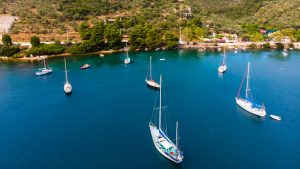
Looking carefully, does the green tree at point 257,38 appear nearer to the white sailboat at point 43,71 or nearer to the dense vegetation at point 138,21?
the dense vegetation at point 138,21

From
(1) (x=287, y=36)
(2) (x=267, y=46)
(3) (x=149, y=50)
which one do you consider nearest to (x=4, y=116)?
(3) (x=149, y=50)

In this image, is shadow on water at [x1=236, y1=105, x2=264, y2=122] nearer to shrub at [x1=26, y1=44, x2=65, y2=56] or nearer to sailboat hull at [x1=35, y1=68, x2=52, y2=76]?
sailboat hull at [x1=35, y1=68, x2=52, y2=76]

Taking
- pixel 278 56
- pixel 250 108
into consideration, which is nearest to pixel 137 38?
pixel 278 56

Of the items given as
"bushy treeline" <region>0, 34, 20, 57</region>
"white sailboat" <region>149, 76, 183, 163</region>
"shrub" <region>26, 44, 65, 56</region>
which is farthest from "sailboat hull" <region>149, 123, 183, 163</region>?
"bushy treeline" <region>0, 34, 20, 57</region>

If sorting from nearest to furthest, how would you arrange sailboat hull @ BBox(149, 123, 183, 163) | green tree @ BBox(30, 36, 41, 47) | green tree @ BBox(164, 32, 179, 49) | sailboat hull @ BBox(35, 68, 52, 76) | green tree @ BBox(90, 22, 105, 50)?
1. sailboat hull @ BBox(149, 123, 183, 163)
2. sailboat hull @ BBox(35, 68, 52, 76)
3. green tree @ BBox(30, 36, 41, 47)
4. green tree @ BBox(90, 22, 105, 50)
5. green tree @ BBox(164, 32, 179, 49)

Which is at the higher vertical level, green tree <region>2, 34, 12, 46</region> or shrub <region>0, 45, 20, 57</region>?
green tree <region>2, 34, 12, 46</region>

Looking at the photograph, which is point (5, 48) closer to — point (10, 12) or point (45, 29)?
point (45, 29)
